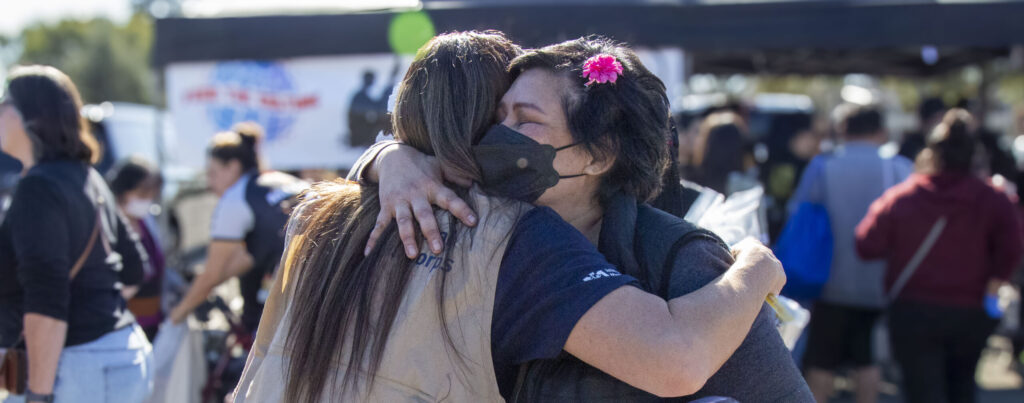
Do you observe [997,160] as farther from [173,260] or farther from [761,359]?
[173,260]

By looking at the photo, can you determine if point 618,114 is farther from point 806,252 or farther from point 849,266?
point 849,266

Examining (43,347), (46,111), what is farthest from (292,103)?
(43,347)

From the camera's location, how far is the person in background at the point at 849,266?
15.0 feet

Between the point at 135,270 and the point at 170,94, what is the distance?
2.59 m

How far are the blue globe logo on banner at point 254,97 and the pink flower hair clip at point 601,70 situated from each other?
4103mm

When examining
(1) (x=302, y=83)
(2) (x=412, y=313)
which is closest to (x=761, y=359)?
(2) (x=412, y=313)

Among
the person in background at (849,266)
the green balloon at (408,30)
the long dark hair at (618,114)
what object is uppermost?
the long dark hair at (618,114)

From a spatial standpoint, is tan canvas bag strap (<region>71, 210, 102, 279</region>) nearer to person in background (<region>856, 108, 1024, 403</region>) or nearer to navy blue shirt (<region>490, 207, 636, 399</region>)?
navy blue shirt (<region>490, 207, 636, 399</region>)

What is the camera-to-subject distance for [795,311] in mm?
2295

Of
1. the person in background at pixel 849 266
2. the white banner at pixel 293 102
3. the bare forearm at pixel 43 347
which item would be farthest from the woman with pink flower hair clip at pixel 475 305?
the white banner at pixel 293 102

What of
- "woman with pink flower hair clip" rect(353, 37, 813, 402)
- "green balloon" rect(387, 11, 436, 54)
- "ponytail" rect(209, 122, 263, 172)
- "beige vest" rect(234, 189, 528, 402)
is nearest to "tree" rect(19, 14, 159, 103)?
"green balloon" rect(387, 11, 436, 54)

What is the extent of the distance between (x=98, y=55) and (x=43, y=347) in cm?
3299

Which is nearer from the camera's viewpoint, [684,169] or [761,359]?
[761,359]

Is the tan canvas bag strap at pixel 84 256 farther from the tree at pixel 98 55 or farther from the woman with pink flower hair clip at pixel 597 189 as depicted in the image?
the tree at pixel 98 55
